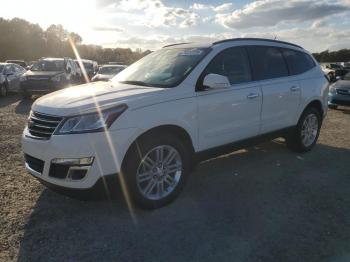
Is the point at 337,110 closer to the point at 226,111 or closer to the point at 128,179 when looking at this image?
the point at 226,111

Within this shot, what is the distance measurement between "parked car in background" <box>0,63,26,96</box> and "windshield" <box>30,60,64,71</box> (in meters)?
1.43

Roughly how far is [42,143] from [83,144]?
498 millimetres

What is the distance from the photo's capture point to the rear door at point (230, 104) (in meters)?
4.63

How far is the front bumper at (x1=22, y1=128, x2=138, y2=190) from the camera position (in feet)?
12.1

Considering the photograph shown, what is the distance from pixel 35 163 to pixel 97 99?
3.13ft

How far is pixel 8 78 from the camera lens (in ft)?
55.1

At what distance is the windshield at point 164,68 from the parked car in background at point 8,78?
41.4 feet

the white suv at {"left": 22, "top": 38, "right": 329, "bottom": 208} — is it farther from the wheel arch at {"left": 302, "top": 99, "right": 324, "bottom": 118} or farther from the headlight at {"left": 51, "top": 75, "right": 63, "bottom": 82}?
the headlight at {"left": 51, "top": 75, "right": 63, "bottom": 82}

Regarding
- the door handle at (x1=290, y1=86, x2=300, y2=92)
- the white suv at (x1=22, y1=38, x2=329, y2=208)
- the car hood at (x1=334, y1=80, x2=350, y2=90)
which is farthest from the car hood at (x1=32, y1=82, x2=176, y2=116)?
the car hood at (x1=334, y1=80, x2=350, y2=90)

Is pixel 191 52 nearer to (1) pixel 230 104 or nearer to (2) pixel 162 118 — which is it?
(1) pixel 230 104

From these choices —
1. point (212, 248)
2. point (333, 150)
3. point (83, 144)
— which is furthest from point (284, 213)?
point (333, 150)

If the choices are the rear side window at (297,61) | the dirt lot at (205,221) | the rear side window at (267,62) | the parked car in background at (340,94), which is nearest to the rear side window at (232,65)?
the rear side window at (267,62)

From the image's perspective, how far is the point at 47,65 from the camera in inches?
634

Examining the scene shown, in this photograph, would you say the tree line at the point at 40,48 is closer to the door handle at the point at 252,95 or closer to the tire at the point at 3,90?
the tire at the point at 3,90
